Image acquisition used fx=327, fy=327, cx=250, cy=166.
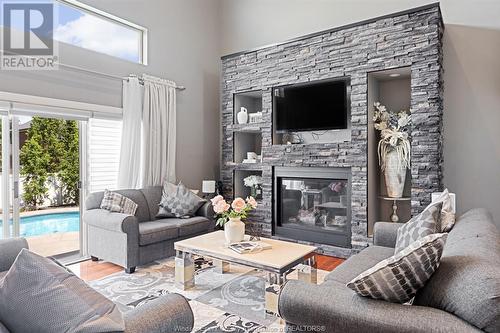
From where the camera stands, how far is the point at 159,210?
4.45 metres

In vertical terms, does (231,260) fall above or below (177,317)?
below

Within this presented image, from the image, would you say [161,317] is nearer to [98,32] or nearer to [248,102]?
[98,32]

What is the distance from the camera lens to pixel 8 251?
2117 millimetres

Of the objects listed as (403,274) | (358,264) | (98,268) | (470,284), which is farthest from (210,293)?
(470,284)

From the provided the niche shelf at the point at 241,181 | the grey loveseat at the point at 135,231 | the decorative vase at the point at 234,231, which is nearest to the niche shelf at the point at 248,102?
the niche shelf at the point at 241,181

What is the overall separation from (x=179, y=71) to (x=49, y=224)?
291cm

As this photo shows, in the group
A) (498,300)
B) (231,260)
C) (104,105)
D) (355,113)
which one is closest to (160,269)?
(231,260)

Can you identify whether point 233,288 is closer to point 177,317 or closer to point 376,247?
point 376,247

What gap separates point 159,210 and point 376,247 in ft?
9.27

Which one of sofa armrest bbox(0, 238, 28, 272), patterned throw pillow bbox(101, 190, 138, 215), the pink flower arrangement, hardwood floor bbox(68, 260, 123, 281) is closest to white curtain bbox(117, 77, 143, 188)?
patterned throw pillow bbox(101, 190, 138, 215)

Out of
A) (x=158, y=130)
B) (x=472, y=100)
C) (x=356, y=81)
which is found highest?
(x=356, y=81)

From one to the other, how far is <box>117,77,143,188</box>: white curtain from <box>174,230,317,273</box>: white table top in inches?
70.1

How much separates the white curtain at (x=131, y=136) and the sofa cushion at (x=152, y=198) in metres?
0.24

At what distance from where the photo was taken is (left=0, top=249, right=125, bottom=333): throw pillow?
1.04m
